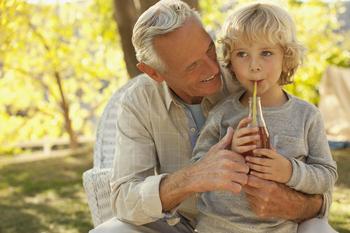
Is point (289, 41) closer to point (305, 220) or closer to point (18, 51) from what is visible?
point (305, 220)

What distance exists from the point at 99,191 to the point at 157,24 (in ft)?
2.77

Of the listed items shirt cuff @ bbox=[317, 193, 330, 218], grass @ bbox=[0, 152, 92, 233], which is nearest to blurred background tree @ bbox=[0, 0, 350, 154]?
grass @ bbox=[0, 152, 92, 233]

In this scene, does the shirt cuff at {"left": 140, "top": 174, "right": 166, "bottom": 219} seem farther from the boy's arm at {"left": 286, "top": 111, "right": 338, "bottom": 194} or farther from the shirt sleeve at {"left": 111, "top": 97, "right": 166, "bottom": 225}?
the boy's arm at {"left": 286, "top": 111, "right": 338, "bottom": 194}

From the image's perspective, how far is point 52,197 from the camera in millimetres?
5699

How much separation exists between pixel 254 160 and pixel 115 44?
20.7 ft

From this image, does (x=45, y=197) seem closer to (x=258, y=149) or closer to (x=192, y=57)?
(x=192, y=57)

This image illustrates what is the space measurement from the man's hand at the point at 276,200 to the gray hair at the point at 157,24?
63 cm

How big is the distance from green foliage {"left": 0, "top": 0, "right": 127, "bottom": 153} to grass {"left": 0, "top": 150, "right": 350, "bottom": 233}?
5.02 feet

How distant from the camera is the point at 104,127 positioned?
337 cm

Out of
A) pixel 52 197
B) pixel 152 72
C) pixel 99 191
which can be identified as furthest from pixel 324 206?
pixel 52 197

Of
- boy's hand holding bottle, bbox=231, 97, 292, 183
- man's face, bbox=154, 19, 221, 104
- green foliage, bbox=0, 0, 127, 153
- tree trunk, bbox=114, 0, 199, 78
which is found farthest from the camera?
green foliage, bbox=0, 0, 127, 153

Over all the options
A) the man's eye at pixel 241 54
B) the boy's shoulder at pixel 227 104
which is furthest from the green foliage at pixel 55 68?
the man's eye at pixel 241 54

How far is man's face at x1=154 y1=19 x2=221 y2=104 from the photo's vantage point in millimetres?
2486

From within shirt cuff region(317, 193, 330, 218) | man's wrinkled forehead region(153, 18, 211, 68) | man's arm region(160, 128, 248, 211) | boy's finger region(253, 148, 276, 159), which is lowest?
shirt cuff region(317, 193, 330, 218)
